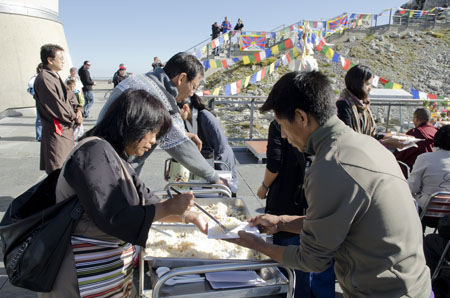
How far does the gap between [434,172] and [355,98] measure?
3.41ft

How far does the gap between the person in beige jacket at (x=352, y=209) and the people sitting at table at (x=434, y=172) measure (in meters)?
2.18

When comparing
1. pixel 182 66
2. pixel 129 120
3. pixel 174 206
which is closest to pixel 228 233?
pixel 174 206

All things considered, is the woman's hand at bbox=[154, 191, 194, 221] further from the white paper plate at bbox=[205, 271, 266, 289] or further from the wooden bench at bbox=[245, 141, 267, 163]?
the wooden bench at bbox=[245, 141, 267, 163]

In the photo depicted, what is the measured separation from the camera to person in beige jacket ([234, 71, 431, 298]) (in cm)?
139

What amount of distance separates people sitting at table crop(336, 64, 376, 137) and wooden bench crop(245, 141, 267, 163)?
3846 millimetres

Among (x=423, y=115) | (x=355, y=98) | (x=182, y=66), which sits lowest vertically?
(x=423, y=115)

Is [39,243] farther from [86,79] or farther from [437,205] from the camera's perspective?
[86,79]

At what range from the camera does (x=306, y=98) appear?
1.57m

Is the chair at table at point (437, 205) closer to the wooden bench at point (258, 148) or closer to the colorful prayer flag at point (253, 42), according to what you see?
the wooden bench at point (258, 148)

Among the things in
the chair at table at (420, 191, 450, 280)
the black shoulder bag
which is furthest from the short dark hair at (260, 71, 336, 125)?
the chair at table at (420, 191, 450, 280)

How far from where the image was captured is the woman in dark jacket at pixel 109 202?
1599 millimetres

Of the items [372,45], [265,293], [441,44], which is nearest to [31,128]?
[265,293]

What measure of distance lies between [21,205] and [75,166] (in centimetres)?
41

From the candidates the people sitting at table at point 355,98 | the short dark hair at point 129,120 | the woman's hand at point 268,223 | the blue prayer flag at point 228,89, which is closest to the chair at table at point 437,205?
the people sitting at table at point 355,98
